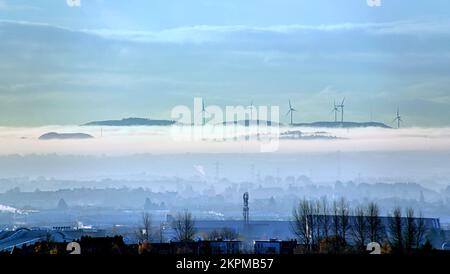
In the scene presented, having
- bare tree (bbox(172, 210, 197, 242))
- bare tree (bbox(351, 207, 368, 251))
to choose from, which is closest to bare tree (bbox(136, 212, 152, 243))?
bare tree (bbox(172, 210, 197, 242))

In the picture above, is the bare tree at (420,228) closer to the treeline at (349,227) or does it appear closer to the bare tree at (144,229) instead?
the treeline at (349,227)

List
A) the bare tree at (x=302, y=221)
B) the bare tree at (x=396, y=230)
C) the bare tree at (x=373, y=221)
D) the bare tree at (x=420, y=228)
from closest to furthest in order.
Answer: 1. the bare tree at (x=396, y=230)
2. the bare tree at (x=420, y=228)
3. the bare tree at (x=373, y=221)
4. the bare tree at (x=302, y=221)

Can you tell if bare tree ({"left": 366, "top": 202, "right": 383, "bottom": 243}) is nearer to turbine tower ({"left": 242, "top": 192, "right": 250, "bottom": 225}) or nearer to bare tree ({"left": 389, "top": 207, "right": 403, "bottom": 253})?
bare tree ({"left": 389, "top": 207, "right": 403, "bottom": 253})

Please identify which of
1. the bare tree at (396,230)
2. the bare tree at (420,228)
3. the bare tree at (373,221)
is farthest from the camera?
the bare tree at (373,221)

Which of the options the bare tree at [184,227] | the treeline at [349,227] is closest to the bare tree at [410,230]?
the treeline at [349,227]

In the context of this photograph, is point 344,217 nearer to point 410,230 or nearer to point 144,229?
point 410,230
